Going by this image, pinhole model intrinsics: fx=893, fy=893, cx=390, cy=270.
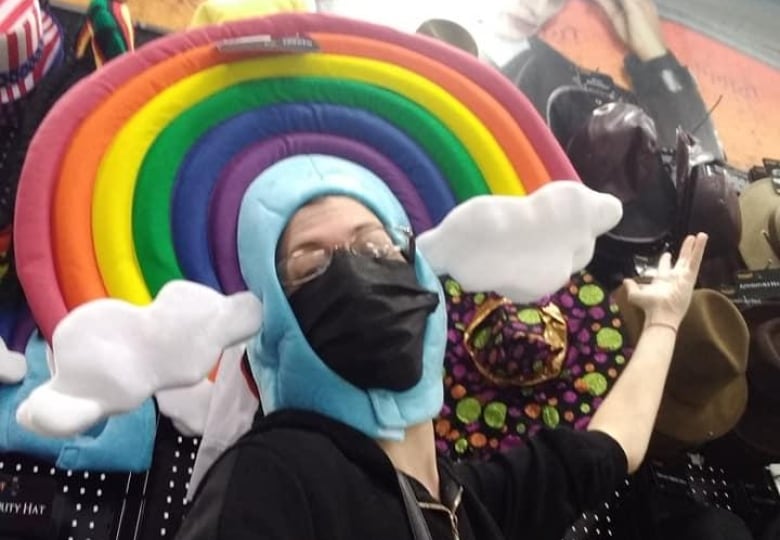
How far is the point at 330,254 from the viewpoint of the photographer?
1.01 m

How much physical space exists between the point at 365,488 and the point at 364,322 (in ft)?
0.57

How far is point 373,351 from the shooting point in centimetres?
96

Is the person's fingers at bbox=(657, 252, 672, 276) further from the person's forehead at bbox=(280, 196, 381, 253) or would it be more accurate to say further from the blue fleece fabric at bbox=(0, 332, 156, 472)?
the blue fleece fabric at bbox=(0, 332, 156, 472)

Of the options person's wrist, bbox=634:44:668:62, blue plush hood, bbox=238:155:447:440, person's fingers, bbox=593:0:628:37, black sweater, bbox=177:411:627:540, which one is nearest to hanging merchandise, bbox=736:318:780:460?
black sweater, bbox=177:411:627:540

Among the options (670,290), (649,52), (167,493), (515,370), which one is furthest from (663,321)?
(649,52)

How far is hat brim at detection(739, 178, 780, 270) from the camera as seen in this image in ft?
6.42

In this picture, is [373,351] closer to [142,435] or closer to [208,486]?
[208,486]

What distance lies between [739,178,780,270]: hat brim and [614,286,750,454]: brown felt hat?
0.37 meters

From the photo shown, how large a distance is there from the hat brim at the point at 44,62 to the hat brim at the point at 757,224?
1.44 m

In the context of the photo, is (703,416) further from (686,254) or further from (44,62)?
(44,62)

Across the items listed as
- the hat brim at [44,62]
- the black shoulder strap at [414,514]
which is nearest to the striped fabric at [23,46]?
the hat brim at [44,62]

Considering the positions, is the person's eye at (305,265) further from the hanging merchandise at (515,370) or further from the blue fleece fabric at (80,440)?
the hanging merchandise at (515,370)

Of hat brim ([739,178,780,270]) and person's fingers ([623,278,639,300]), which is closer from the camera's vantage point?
person's fingers ([623,278,639,300])

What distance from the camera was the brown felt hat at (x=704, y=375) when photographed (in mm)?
1565
